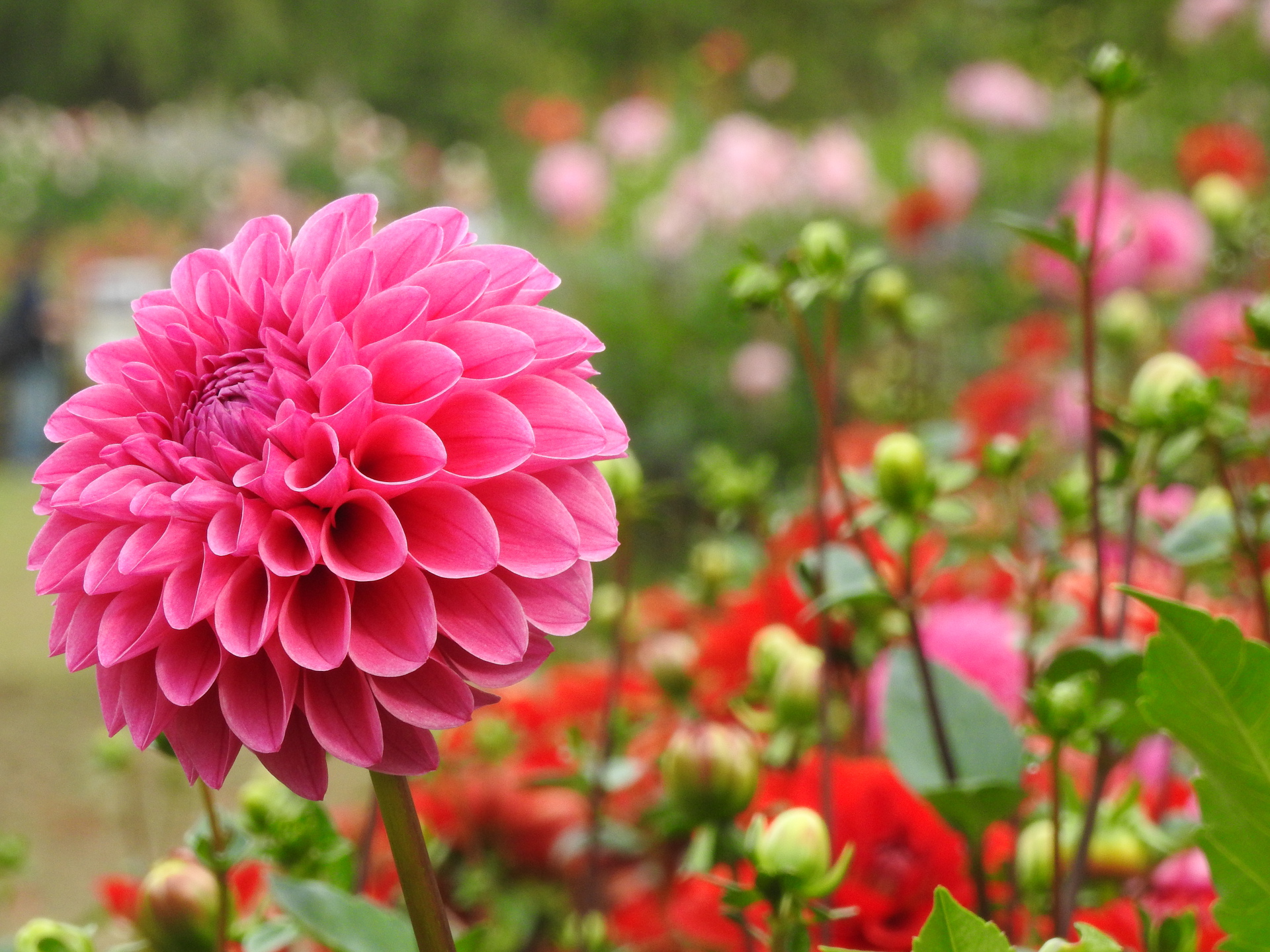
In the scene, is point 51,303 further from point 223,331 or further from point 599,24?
point 223,331

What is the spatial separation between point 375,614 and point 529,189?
3.12m

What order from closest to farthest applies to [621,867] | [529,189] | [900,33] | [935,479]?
[935,479] < [621,867] < [529,189] < [900,33]

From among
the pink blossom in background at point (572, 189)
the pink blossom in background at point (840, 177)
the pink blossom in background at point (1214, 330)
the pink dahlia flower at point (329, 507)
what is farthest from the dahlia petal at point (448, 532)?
the pink blossom in background at point (572, 189)

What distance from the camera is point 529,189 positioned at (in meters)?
3.21

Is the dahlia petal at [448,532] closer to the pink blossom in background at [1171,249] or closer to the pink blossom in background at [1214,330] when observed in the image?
the pink blossom in background at [1214,330]

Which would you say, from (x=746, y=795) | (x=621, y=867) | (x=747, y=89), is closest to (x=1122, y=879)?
(x=746, y=795)

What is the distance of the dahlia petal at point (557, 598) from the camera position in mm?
190

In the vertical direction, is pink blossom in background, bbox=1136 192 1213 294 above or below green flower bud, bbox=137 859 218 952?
above

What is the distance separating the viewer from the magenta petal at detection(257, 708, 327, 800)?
0.19 meters

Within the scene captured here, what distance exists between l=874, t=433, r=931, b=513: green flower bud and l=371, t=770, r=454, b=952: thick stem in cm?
15

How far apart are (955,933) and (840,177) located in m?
1.66

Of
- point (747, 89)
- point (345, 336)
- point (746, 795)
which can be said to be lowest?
point (746, 795)

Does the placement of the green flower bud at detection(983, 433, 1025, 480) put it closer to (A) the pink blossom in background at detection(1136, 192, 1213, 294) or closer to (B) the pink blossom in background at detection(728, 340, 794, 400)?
(A) the pink blossom in background at detection(1136, 192, 1213, 294)

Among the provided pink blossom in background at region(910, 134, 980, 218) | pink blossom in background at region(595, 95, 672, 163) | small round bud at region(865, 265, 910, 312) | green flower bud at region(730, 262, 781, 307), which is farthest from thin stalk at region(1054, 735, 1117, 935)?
pink blossom in background at region(595, 95, 672, 163)
